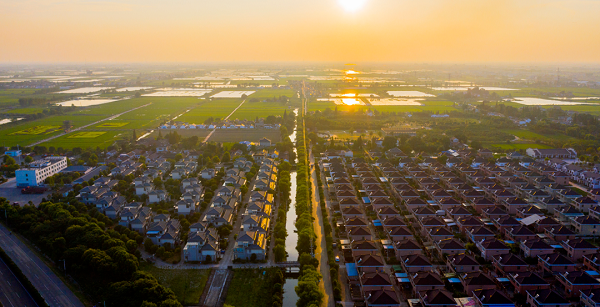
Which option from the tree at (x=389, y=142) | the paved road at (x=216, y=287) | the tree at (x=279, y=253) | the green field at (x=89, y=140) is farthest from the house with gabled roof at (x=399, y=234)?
the green field at (x=89, y=140)

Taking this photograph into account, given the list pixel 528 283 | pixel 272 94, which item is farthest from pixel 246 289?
pixel 272 94

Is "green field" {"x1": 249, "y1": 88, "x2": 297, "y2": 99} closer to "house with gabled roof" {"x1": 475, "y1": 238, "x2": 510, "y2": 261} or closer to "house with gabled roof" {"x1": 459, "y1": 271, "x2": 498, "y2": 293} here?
"house with gabled roof" {"x1": 475, "y1": 238, "x2": 510, "y2": 261}

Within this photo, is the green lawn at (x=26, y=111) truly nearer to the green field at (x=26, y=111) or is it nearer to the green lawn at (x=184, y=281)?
the green field at (x=26, y=111)

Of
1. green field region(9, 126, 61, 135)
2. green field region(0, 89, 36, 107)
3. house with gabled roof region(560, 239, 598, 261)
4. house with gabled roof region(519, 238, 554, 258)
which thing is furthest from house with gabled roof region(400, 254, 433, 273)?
green field region(0, 89, 36, 107)

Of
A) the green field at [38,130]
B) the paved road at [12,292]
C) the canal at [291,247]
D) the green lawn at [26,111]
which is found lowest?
the canal at [291,247]

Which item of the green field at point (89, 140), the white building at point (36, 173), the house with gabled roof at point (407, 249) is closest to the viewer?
the house with gabled roof at point (407, 249)

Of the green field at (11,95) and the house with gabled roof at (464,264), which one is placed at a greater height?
the green field at (11,95)
